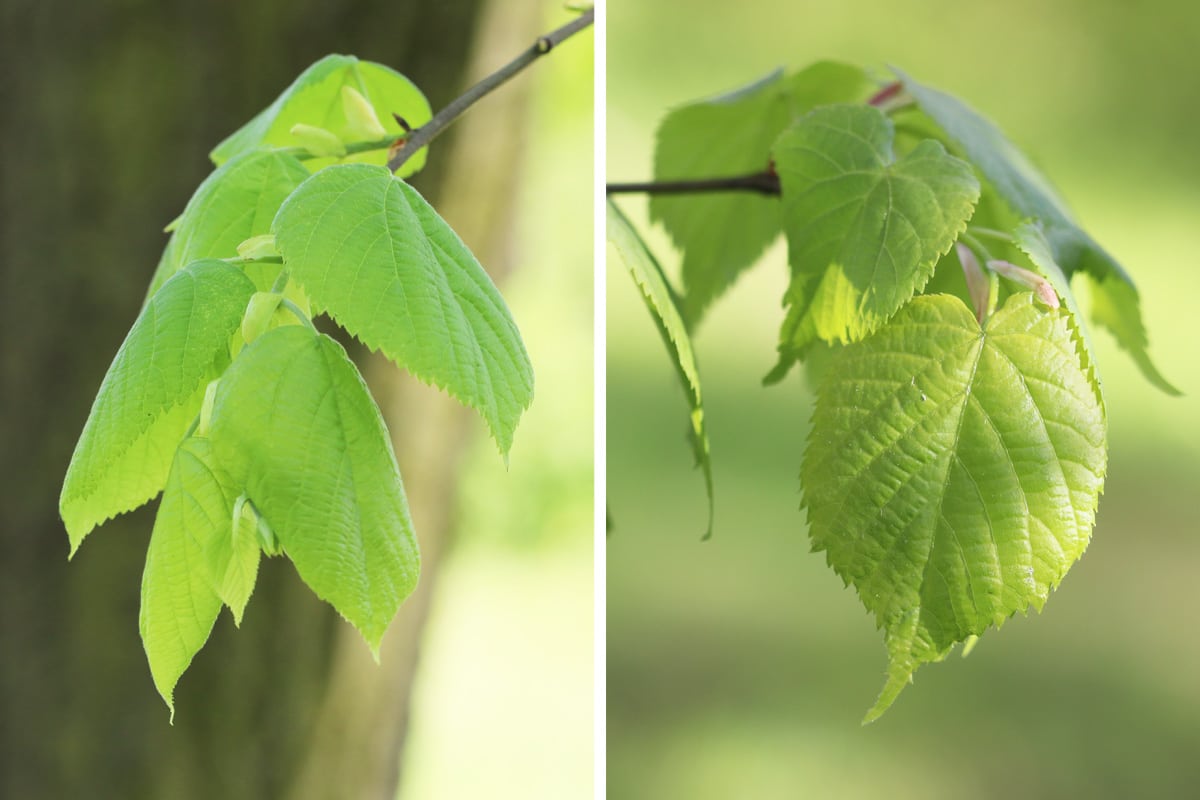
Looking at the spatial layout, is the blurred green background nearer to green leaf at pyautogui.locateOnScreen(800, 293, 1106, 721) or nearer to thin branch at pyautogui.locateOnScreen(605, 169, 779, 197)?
thin branch at pyautogui.locateOnScreen(605, 169, 779, 197)

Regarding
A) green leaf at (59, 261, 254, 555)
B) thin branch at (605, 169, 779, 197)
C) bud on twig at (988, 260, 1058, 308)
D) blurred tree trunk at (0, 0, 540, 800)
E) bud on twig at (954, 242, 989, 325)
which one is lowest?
blurred tree trunk at (0, 0, 540, 800)

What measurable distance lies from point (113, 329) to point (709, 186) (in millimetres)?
563

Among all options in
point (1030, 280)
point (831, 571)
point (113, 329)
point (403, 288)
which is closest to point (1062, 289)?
point (1030, 280)

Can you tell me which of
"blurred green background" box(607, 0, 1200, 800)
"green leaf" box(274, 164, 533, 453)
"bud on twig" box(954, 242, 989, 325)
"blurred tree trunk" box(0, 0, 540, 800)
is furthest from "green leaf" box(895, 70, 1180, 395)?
"blurred green background" box(607, 0, 1200, 800)

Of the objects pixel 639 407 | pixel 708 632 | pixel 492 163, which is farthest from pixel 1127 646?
pixel 492 163

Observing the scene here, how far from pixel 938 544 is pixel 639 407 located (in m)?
1.63

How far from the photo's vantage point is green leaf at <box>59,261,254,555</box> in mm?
172

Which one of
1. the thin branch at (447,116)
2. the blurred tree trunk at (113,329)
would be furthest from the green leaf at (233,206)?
the blurred tree trunk at (113,329)

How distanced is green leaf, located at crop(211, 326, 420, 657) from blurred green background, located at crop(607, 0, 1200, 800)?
1.12 m

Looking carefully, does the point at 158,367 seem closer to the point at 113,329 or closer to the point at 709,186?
the point at 709,186

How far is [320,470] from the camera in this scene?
0.54 feet

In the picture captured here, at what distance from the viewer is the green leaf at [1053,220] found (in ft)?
0.88

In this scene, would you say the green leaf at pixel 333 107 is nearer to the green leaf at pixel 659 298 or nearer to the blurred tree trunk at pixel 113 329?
the green leaf at pixel 659 298

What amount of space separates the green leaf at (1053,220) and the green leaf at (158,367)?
182mm
